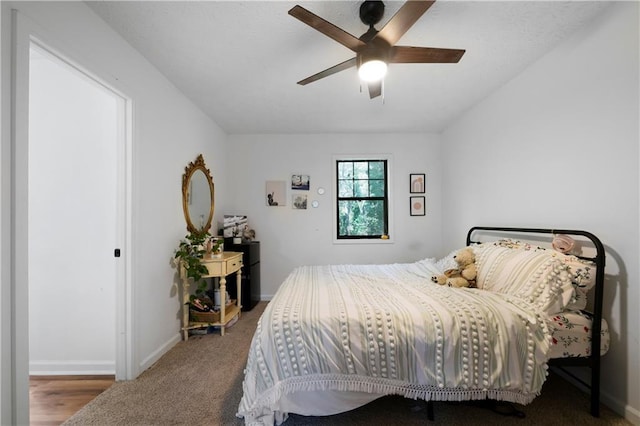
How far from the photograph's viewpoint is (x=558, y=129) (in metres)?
2.06

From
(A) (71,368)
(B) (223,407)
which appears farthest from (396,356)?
(A) (71,368)

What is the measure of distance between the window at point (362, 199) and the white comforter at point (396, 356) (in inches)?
105

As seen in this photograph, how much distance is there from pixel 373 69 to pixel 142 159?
1911 millimetres

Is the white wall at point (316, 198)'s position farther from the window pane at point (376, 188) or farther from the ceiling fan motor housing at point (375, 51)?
the ceiling fan motor housing at point (375, 51)

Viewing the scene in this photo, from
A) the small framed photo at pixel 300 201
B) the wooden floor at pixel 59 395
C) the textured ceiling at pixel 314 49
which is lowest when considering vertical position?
the wooden floor at pixel 59 395

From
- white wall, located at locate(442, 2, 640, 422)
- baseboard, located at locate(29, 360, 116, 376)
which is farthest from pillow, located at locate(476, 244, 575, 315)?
baseboard, located at locate(29, 360, 116, 376)

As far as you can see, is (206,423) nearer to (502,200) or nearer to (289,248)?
(289,248)

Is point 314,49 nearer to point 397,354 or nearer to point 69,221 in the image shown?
point 397,354

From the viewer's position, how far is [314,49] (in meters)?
2.04

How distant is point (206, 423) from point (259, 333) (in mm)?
712

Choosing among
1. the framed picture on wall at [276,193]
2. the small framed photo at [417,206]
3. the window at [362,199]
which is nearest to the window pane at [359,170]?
the window at [362,199]

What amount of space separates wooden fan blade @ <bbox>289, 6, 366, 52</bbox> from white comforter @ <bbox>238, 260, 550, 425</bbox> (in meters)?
1.58

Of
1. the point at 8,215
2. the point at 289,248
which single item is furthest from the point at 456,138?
the point at 8,215

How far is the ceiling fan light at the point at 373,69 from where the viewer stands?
1.64 metres
